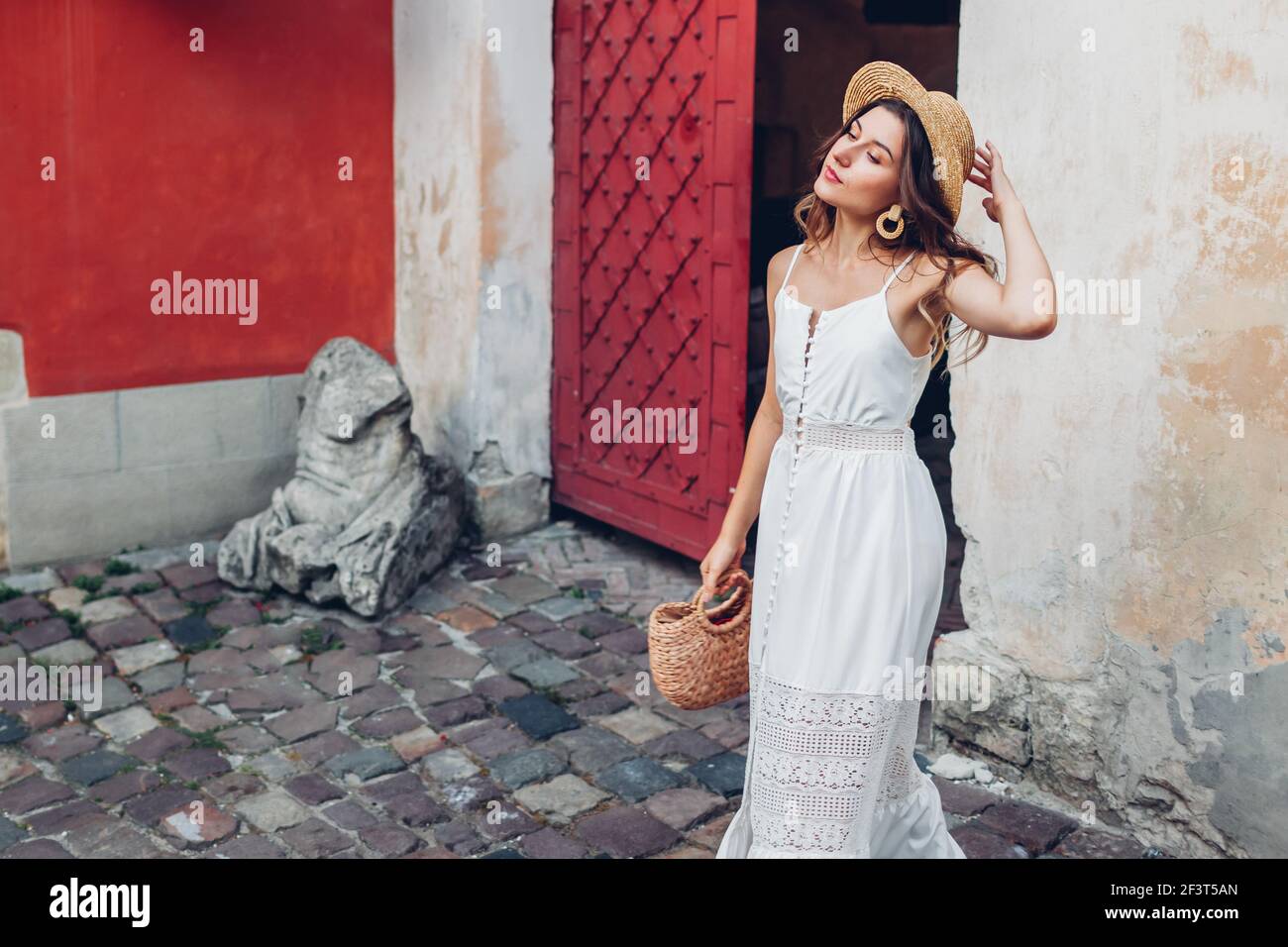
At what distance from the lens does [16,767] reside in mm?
4785

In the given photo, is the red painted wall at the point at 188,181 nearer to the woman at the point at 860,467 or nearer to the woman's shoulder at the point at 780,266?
the woman's shoulder at the point at 780,266

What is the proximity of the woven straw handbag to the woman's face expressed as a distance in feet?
3.30

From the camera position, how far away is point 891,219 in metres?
3.22

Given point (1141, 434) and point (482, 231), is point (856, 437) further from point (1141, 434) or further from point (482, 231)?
point (482, 231)

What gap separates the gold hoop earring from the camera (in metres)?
3.20

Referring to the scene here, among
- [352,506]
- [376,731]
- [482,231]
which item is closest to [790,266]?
[376,731]

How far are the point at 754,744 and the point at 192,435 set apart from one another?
14.5 ft

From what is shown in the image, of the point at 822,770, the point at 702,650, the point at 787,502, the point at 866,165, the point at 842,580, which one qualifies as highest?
the point at 866,165

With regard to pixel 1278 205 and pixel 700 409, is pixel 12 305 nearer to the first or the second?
pixel 700 409

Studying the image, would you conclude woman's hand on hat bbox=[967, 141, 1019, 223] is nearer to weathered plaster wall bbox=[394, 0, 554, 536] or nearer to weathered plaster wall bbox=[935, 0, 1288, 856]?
weathered plaster wall bbox=[935, 0, 1288, 856]

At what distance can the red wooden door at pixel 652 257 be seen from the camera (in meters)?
6.17

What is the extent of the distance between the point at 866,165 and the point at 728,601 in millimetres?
1178
